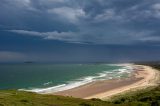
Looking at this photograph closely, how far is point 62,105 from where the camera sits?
32.0 metres

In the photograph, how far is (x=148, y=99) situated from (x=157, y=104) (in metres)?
6.46

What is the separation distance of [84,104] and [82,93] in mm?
39636

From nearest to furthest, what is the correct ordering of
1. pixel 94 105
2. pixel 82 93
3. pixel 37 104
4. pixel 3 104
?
pixel 3 104 → pixel 37 104 → pixel 94 105 → pixel 82 93

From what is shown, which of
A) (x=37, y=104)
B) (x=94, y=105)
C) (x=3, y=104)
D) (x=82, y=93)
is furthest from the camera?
(x=82, y=93)

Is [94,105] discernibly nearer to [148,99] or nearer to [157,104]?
[157,104]

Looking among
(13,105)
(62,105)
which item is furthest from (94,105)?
(13,105)

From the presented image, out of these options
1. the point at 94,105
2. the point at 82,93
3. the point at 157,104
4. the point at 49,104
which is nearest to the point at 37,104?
the point at 49,104

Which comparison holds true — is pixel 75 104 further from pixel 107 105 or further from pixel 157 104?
pixel 157 104

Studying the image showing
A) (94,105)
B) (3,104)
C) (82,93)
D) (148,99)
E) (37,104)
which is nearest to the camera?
(3,104)

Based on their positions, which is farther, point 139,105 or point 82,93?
point 82,93

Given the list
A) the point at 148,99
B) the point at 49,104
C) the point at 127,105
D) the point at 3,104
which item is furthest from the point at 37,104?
the point at 148,99

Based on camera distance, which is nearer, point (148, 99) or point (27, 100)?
point (27, 100)

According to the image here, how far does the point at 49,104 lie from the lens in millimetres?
31703

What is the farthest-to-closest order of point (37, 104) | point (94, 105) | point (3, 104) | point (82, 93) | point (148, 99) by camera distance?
1. point (82, 93)
2. point (148, 99)
3. point (94, 105)
4. point (37, 104)
5. point (3, 104)
